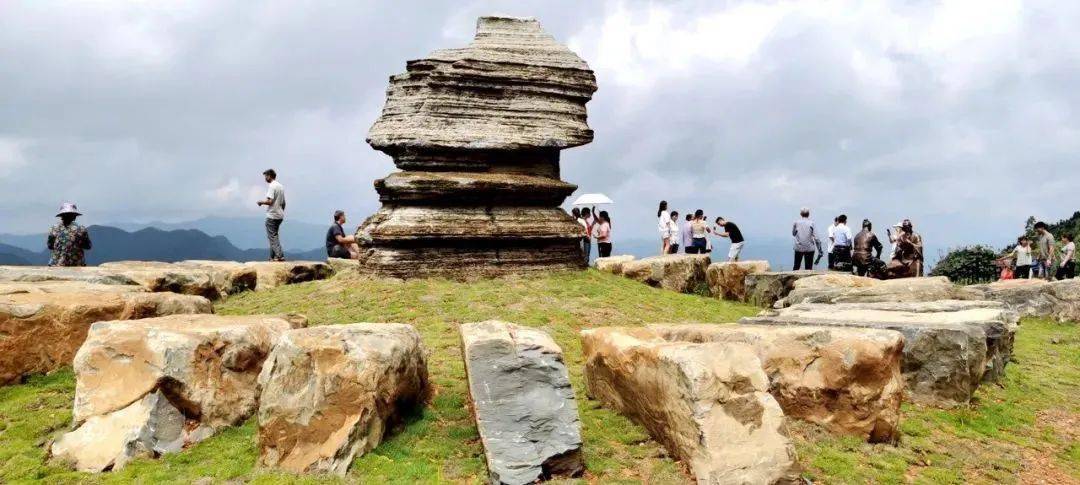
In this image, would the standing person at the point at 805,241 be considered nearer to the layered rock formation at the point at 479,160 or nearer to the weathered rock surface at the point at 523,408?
the layered rock formation at the point at 479,160

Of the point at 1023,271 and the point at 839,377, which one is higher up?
the point at 1023,271

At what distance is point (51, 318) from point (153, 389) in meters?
3.39

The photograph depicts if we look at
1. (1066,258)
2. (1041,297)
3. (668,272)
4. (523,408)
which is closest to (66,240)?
(523,408)

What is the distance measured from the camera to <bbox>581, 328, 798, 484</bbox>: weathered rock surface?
7.00m

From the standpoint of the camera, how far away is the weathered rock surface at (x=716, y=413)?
7000 mm

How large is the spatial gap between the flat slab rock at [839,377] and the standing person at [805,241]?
1639cm

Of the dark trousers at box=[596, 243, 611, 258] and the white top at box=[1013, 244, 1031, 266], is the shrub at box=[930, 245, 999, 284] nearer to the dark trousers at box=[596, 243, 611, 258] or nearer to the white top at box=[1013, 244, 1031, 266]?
the white top at box=[1013, 244, 1031, 266]

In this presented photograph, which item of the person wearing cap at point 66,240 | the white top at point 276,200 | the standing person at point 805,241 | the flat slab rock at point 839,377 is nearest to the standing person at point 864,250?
the standing person at point 805,241

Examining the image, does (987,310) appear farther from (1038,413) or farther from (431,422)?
(431,422)

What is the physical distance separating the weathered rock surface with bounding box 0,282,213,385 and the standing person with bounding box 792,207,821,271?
67.2 feet

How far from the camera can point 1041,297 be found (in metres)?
20.1

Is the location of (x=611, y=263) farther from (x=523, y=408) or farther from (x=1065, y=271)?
(x=1065, y=271)

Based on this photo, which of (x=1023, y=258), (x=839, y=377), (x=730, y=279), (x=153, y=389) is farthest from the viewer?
(x=1023, y=258)

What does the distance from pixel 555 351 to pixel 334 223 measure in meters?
17.9
